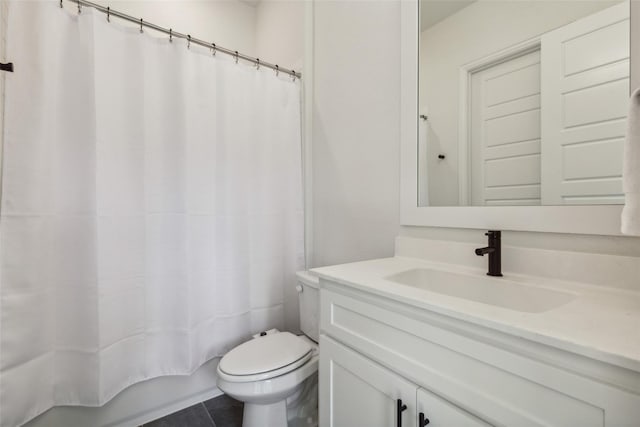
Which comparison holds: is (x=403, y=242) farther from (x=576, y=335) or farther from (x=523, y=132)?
(x=576, y=335)

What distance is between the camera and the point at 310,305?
1491 mm

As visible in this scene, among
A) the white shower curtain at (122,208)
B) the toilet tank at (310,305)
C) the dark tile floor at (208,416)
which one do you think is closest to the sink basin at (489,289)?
the toilet tank at (310,305)

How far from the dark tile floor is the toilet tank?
1.92ft

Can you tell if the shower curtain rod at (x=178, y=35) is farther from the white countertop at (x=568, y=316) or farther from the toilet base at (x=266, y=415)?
the toilet base at (x=266, y=415)

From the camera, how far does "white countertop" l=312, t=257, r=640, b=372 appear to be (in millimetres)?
470

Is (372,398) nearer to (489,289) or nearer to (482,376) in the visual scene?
(482,376)

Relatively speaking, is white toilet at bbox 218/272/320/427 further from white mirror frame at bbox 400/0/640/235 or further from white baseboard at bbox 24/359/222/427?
white mirror frame at bbox 400/0/640/235

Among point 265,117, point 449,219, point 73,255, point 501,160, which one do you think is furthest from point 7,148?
point 501,160

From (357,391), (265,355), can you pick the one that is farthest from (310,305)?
(357,391)

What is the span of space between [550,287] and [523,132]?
1.73 feet

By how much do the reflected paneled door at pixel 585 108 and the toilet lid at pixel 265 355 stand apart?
3.68 ft

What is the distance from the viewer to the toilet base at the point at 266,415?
1.23 m

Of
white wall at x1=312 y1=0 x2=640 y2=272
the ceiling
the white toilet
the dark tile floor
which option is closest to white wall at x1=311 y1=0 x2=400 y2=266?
white wall at x1=312 y1=0 x2=640 y2=272

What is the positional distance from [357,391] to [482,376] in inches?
16.0
